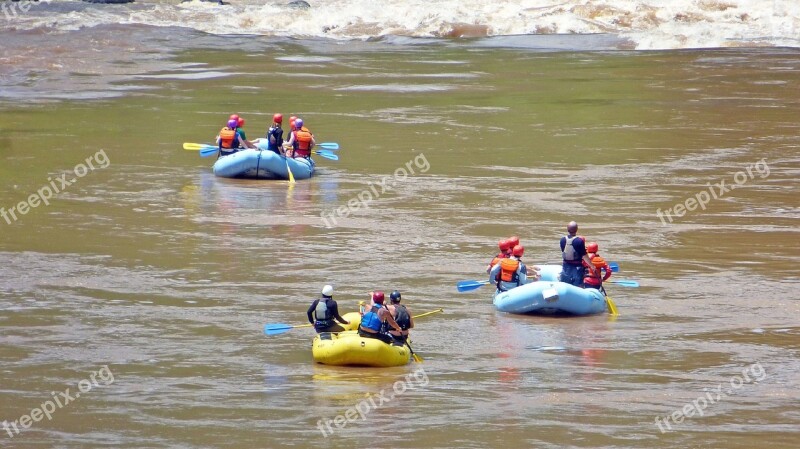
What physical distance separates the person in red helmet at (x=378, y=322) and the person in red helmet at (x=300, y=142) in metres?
12.9

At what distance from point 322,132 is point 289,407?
727 inches

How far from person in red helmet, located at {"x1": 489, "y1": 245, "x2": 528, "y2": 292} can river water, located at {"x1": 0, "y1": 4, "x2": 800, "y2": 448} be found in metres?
0.47

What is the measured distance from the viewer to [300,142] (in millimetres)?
28938

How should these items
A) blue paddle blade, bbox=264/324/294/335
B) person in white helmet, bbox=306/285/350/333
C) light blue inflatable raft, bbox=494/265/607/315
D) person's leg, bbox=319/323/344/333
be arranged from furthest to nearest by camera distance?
light blue inflatable raft, bbox=494/265/607/315, blue paddle blade, bbox=264/324/294/335, person's leg, bbox=319/323/344/333, person in white helmet, bbox=306/285/350/333

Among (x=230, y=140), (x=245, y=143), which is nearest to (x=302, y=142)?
Result: (x=245, y=143)

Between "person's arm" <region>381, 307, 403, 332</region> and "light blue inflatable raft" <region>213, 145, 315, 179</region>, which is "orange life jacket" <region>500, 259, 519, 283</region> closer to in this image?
"person's arm" <region>381, 307, 403, 332</region>

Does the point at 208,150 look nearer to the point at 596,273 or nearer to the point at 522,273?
the point at 522,273

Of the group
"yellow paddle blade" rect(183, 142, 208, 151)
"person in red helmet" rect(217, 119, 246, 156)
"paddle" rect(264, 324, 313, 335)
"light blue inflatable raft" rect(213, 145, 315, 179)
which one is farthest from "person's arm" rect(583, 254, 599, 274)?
"yellow paddle blade" rect(183, 142, 208, 151)

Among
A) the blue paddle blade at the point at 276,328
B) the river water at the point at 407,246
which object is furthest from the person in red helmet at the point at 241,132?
the blue paddle blade at the point at 276,328

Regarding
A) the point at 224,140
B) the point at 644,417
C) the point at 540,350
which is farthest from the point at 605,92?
the point at 644,417

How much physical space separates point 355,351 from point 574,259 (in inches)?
169

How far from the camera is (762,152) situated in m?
30.4

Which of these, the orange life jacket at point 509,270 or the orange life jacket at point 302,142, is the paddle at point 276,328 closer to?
the orange life jacket at point 509,270

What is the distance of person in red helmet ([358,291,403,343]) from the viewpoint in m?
16.2
